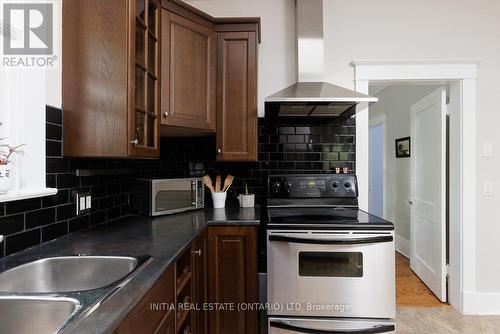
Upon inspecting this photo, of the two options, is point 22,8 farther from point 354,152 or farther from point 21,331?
point 354,152

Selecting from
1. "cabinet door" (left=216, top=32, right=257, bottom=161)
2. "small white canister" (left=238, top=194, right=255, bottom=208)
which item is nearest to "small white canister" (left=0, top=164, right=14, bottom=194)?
"cabinet door" (left=216, top=32, right=257, bottom=161)

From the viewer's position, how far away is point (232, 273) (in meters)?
1.73

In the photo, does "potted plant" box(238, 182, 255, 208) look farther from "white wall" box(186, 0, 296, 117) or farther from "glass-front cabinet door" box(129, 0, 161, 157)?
"glass-front cabinet door" box(129, 0, 161, 157)

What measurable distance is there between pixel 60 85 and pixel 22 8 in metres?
0.36

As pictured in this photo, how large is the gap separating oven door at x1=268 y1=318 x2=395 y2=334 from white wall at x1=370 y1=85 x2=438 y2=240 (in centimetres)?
232

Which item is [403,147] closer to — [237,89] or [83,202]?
[237,89]

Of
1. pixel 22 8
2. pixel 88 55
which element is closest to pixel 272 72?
pixel 88 55

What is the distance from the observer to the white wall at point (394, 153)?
11.5 ft

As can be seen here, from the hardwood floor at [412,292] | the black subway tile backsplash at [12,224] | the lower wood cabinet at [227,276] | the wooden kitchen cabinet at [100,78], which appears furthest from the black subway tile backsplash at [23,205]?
the hardwood floor at [412,292]

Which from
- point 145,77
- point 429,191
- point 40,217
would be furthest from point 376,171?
point 40,217

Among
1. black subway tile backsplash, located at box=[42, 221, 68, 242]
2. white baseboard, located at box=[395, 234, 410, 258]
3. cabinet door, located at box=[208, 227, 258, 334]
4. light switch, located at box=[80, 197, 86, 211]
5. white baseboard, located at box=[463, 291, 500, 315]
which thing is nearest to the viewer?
black subway tile backsplash, located at box=[42, 221, 68, 242]

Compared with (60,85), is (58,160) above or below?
below

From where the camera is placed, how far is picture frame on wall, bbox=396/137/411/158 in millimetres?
3458

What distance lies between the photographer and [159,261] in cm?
102
